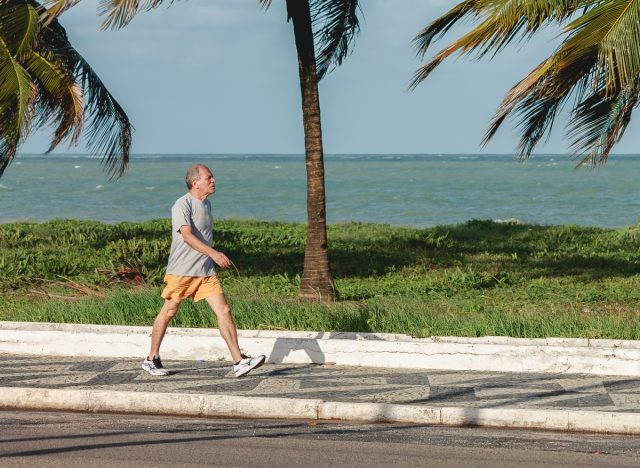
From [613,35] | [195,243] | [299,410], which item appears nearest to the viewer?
[299,410]

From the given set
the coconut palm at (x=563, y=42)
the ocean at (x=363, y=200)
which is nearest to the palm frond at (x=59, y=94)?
the coconut palm at (x=563, y=42)

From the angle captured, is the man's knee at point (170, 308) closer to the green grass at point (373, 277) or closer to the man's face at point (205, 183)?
the man's face at point (205, 183)

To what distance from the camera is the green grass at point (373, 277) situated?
10.6m

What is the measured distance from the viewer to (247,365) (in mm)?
8453

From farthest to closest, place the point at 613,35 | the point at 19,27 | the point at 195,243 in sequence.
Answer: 1. the point at 19,27
2. the point at 613,35
3. the point at 195,243

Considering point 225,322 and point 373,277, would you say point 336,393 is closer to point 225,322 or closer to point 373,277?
point 225,322

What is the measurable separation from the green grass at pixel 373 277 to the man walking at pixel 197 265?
2.05 m

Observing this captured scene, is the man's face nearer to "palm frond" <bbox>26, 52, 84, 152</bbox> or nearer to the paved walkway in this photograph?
the paved walkway

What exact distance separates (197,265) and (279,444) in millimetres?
2302

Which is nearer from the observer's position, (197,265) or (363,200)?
(197,265)

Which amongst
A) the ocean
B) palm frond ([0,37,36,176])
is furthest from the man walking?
the ocean

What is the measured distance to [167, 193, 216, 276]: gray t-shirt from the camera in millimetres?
8273

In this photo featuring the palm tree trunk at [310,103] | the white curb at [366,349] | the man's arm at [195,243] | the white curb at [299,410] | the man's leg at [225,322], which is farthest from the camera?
the palm tree trunk at [310,103]

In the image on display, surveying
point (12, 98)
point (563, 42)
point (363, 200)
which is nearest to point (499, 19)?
point (563, 42)
